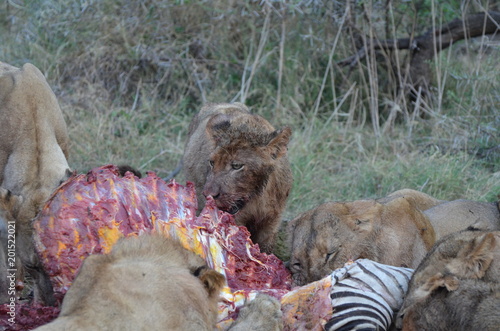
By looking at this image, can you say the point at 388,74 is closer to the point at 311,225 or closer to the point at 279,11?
the point at 279,11

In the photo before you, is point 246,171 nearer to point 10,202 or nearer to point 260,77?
point 10,202

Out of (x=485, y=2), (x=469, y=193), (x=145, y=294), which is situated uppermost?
(x=145, y=294)

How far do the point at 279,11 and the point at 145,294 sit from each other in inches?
277

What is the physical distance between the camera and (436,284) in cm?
343

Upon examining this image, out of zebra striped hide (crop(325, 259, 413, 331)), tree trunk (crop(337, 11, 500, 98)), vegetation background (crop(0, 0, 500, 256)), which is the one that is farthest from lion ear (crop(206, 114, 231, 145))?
tree trunk (crop(337, 11, 500, 98))

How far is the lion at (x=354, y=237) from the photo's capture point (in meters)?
4.04

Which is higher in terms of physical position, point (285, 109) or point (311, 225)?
point (311, 225)

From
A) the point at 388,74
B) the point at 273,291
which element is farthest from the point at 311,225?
the point at 388,74

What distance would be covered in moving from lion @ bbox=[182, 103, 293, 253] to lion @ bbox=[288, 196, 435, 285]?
1032 millimetres

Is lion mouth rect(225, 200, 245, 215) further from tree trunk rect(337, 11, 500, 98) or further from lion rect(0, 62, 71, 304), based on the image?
tree trunk rect(337, 11, 500, 98)

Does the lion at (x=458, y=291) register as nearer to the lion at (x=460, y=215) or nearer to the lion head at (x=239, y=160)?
the lion at (x=460, y=215)

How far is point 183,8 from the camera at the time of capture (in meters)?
9.92

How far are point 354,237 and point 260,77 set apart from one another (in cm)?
592

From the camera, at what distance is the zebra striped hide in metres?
3.54
